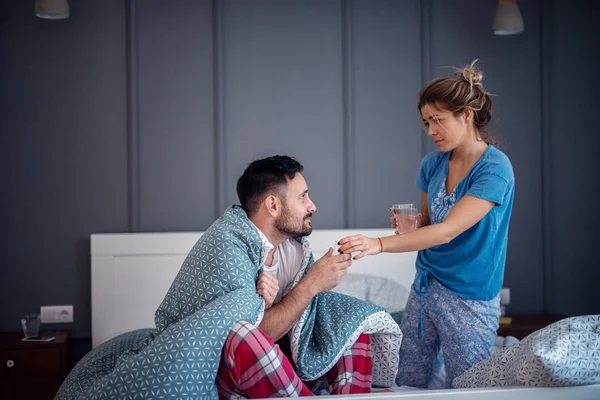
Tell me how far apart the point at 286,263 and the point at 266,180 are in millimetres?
294

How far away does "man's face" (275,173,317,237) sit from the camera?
2174mm

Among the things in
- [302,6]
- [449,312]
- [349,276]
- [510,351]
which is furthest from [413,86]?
[510,351]

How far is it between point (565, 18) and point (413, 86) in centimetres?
103

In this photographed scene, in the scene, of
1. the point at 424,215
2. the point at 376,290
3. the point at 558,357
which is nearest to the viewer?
the point at 558,357

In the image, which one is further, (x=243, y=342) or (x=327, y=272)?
(x=327, y=272)

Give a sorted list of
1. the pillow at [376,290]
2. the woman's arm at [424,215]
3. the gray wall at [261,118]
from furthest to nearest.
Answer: the gray wall at [261,118] < the pillow at [376,290] < the woman's arm at [424,215]

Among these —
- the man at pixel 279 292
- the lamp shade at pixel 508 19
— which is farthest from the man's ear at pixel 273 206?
the lamp shade at pixel 508 19

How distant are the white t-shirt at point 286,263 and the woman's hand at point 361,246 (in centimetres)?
27

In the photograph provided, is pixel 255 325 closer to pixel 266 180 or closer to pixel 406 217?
pixel 266 180

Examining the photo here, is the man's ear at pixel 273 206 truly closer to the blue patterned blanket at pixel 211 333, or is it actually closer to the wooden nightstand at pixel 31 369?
the blue patterned blanket at pixel 211 333

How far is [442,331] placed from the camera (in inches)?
84.4

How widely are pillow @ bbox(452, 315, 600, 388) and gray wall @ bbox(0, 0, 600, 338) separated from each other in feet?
7.17

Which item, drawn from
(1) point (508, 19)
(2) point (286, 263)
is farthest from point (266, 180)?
(1) point (508, 19)

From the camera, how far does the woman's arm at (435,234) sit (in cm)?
198
